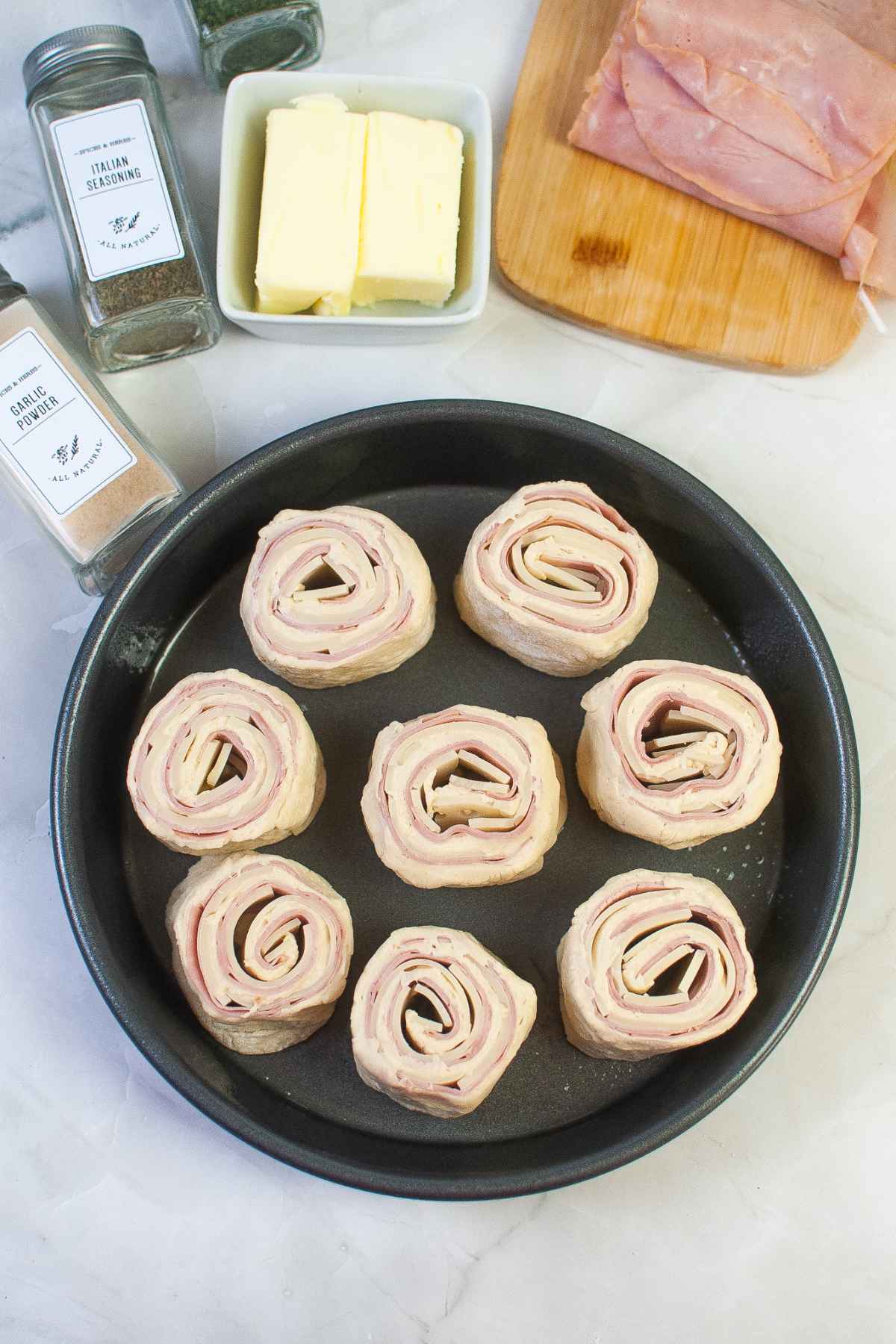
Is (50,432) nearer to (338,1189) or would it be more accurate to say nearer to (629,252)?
(629,252)

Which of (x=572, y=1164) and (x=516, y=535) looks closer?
(x=572, y=1164)

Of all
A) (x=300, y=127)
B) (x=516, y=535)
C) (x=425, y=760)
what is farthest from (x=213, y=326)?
(x=425, y=760)

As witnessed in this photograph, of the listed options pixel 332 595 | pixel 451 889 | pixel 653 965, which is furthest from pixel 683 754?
pixel 332 595

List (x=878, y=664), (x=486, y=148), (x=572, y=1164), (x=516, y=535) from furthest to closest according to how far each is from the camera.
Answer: (x=878, y=664) < (x=486, y=148) < (x=516, y=535) < (x=572, y=1164)

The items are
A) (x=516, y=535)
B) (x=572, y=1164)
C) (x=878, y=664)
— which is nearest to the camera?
(x=572, y=1164)

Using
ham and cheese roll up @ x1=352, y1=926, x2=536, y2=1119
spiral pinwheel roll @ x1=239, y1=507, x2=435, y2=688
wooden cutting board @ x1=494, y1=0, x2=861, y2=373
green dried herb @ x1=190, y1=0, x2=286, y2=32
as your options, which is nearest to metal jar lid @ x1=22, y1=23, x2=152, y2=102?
green dried herb @ x1=190, y1=0, x2=286, y2=32

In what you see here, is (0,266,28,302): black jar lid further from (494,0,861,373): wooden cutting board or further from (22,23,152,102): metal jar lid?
(494,0,861,373): wooden cutting board

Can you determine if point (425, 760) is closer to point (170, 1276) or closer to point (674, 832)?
point (674, 832)
